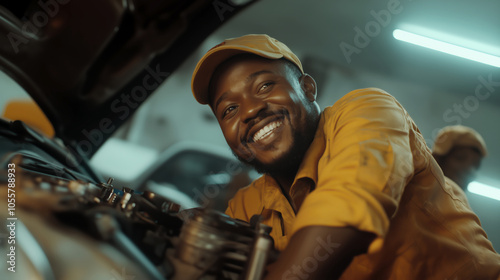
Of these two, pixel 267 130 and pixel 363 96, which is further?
pixel 267 130

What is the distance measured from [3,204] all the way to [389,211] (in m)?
0.67

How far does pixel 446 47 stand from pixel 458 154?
3.37 feet

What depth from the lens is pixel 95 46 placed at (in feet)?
3.99

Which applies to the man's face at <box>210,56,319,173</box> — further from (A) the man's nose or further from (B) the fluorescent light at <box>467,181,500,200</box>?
(B) the fluorescent light at <box>467,181,500,200</box>

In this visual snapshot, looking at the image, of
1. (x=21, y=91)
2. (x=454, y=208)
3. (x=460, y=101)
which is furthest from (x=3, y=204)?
(x=460, y=101)

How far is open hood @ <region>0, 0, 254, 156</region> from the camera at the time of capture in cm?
119

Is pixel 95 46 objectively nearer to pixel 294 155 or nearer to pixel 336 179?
pixel 294 155

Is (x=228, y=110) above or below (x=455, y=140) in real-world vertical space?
above

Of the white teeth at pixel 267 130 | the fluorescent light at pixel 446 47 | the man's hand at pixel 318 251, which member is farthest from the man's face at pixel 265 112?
the fluorescent light at pixel 446 47

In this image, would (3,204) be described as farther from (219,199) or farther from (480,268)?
(219,199)

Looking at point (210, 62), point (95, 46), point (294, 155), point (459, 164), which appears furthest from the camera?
point (459, 164)

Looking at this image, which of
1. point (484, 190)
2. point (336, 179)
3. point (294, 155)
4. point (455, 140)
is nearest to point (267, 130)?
point (294, 155)

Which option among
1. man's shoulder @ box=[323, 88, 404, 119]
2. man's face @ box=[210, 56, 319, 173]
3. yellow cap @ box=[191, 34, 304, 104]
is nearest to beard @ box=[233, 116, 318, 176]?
man's face @ box=[210, 56, 319, 173]

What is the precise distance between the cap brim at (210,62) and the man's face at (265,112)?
3 centimetres
